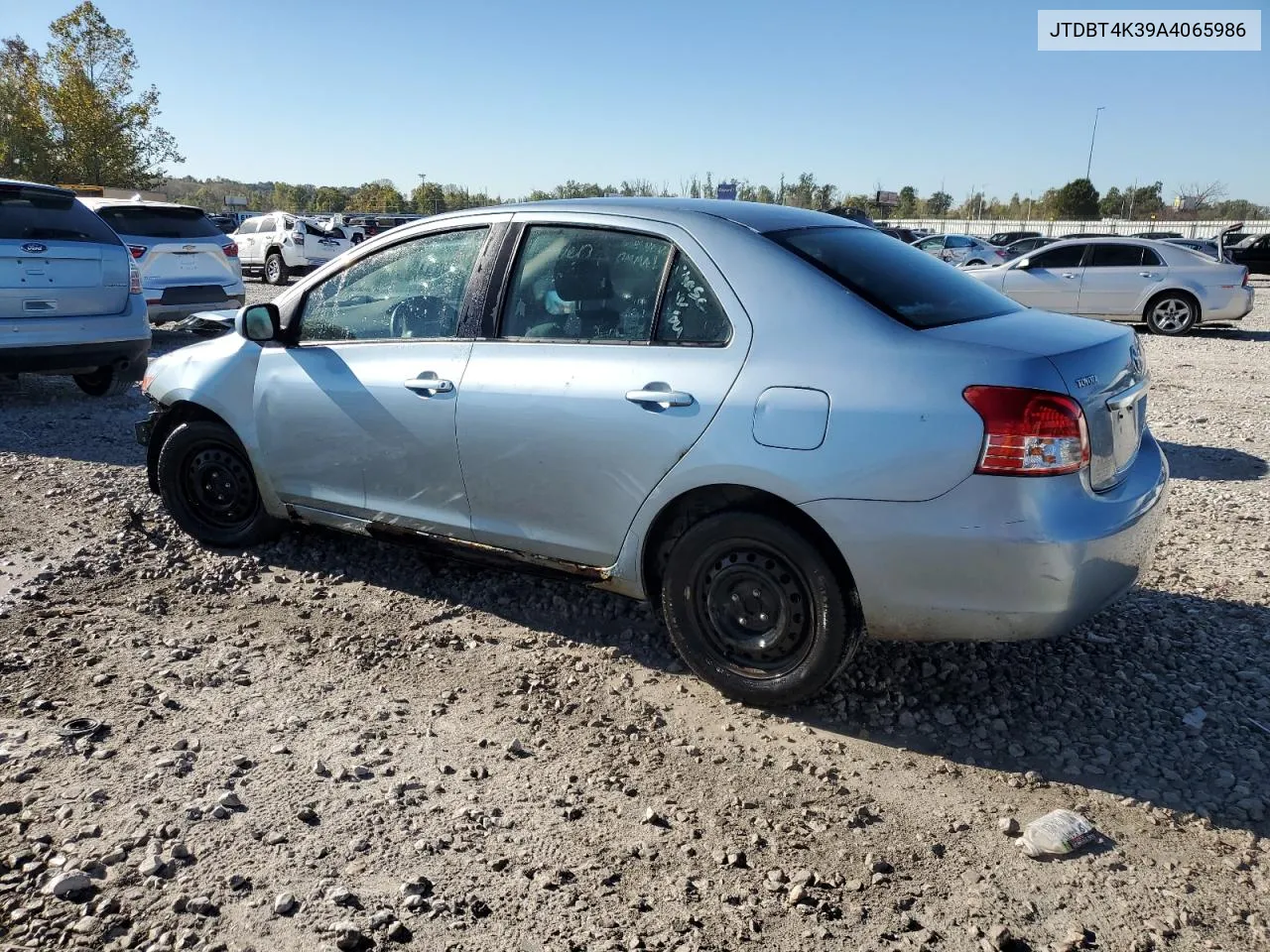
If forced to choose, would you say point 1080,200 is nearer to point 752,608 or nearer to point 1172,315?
point 1172,315

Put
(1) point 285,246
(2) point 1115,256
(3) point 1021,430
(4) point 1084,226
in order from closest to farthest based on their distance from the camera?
(3) point 1021,430, (2) point 1115,256, (1) point 285,246, (4) point 1084,226

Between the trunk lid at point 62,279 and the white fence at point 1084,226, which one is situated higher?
the white fence at point 1084,226

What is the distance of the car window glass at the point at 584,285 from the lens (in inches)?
142

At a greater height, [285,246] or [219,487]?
[285,246]

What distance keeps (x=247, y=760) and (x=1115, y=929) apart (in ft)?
8.34

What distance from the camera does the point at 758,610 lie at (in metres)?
3.37

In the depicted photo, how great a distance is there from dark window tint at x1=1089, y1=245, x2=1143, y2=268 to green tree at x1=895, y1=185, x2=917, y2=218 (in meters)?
61.9

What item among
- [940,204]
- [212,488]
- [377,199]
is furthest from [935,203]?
[212,488]

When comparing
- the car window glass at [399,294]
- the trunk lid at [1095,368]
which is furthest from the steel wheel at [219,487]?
the trunk lid at [1095,368]

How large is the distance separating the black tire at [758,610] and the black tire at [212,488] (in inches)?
97.3

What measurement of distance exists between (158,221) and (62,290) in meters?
4.95

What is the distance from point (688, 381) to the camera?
334 cm

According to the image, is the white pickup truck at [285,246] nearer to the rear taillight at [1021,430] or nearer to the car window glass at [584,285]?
the car window glass at [584,285]

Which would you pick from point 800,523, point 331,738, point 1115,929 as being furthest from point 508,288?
point 1115,929
